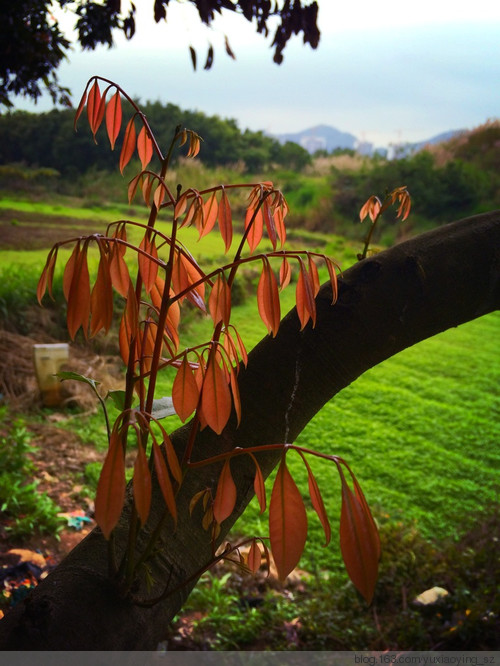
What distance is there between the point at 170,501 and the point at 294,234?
112 inches

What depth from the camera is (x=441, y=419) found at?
2.25 metres

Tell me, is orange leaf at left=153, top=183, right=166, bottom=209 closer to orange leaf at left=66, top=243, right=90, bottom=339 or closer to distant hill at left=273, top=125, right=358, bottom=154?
orange leaf at left=66, top=243, right=90, bottom=339

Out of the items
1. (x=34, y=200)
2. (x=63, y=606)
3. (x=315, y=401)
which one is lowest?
(x=63, y=606)

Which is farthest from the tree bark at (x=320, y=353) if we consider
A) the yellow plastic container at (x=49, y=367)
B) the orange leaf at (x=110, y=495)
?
the yellow plastic container at (x=49, y=367)

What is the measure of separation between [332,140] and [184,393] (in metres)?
3.01

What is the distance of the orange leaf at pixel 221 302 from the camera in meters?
0.44

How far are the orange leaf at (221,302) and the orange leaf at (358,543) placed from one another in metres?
0.16

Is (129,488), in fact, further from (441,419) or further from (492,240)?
(441,419)

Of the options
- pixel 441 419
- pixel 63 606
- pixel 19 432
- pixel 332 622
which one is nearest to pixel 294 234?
pixel 441 419

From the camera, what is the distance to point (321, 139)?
10.6 ft

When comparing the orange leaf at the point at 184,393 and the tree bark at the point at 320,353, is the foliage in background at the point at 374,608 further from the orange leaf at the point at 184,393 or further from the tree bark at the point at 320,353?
the orange leaf at the point at 184,393

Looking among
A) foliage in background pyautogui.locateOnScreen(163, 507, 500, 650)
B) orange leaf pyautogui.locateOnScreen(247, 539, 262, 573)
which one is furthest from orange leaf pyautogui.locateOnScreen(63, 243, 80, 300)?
foliage in background pyautogui.locateOnScreen(163, 507, 500, 650)

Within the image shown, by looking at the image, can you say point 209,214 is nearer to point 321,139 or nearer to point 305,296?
point 305,296

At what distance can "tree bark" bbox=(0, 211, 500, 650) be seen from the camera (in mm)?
579
